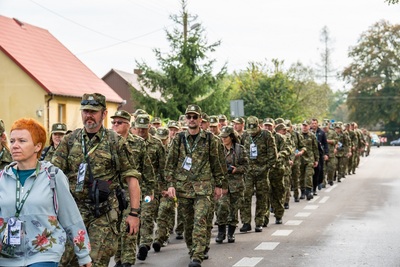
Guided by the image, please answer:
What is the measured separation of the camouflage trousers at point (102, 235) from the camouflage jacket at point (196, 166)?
145 inches

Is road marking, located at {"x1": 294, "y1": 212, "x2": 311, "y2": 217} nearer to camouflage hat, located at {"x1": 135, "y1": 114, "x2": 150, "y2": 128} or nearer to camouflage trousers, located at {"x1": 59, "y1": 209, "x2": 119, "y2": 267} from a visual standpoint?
camouflage hat, located at {"x1": 135, "y1": 114, "x2": 150, "y2": 128}

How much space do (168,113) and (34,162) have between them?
125 feet

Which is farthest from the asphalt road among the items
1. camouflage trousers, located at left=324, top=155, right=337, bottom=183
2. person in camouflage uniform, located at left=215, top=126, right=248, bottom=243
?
camouflage trousers, located at left=324, top=155, right=337, bottom=183

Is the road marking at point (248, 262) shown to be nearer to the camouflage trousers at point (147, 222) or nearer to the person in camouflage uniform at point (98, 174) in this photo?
the camouflage trousers at point (147, 222)

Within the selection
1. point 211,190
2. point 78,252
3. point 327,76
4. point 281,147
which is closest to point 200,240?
point 211,190

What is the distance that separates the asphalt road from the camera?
434 inches

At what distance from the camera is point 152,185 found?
11414mm

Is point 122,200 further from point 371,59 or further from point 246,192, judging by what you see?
point 371,59

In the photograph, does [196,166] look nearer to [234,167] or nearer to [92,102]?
[234,167]

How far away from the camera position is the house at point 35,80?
4069 centimetres

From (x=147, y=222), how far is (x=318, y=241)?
270 centimetres

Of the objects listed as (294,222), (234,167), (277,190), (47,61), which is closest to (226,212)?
(234,167)

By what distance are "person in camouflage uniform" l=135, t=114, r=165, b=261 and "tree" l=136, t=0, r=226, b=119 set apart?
29.8 metres

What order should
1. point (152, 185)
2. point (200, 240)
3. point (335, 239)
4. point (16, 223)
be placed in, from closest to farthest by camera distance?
point (16, 223) → point (200, 240) → point (152, 185) → point (335, 239)
